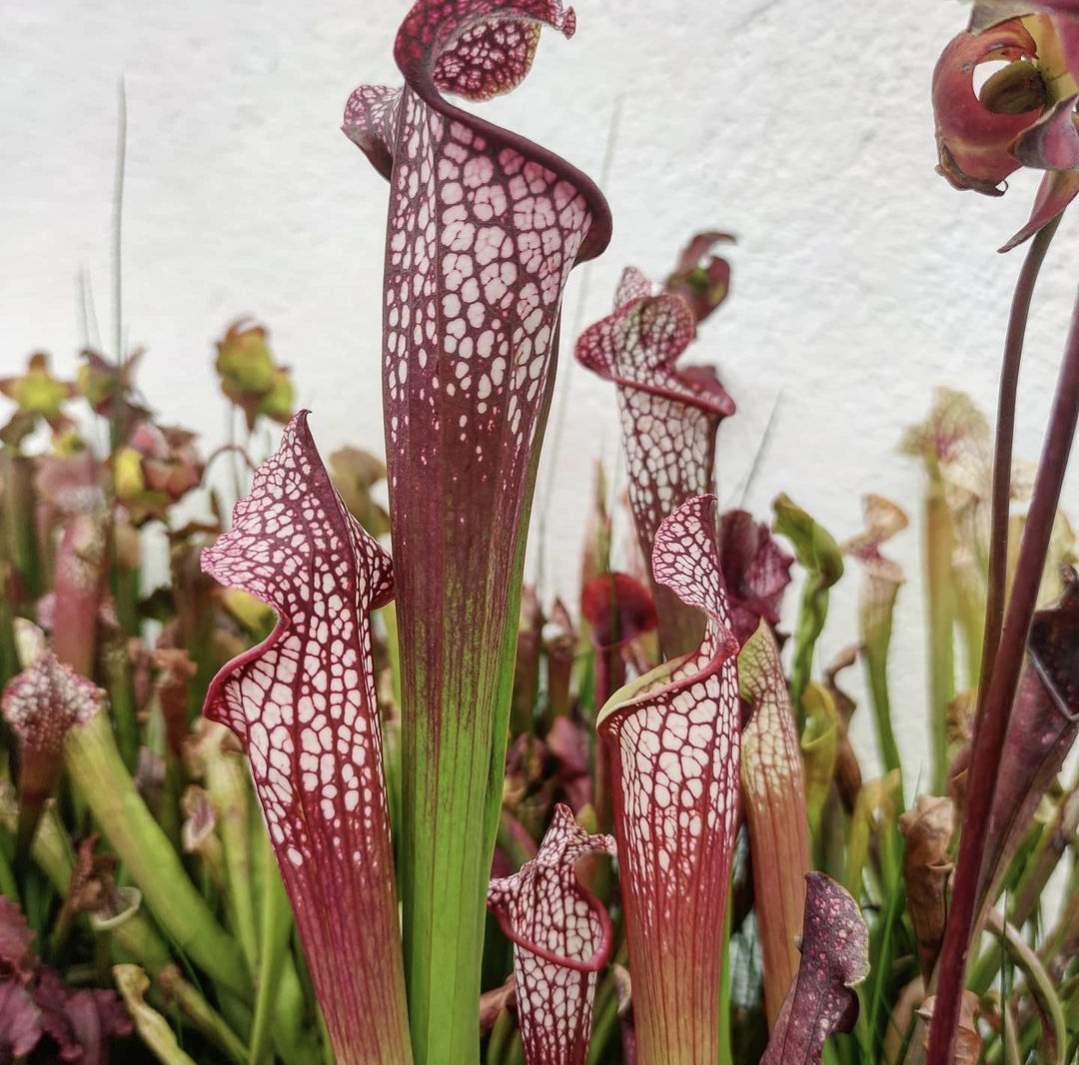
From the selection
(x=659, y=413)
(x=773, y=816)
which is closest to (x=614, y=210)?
(x=659, y=413)

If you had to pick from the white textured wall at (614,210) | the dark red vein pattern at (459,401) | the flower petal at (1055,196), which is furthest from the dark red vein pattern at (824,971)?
the white textured wall at (614,210)

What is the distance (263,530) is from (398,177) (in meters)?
0.12

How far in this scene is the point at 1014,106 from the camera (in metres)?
0.22

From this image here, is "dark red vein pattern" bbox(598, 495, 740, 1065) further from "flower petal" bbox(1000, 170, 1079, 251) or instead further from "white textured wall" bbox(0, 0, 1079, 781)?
"white textured wall" bbox(0, 0, 1079, 781)

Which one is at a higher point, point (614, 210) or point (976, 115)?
point (614, 210)

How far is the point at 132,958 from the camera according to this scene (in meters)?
0.47

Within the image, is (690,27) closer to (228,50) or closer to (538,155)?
(228,50)

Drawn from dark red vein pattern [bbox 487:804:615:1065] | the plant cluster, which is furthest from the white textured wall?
dark red vein pattern [bbox 487:804:615:1065]

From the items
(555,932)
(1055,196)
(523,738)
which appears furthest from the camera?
(523,738)

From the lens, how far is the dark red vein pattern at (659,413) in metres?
0.41

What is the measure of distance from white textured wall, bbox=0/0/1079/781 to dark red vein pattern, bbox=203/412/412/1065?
0.54m

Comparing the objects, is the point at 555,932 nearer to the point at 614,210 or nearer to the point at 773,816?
the point at 773,816

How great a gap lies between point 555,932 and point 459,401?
0.22 m

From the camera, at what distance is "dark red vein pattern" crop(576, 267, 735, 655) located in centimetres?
41
